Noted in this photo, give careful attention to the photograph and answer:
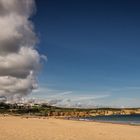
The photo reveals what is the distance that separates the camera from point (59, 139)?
28328 mm

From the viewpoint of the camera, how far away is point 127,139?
3195 centimetres

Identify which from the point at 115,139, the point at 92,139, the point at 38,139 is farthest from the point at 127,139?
the point at 38,139

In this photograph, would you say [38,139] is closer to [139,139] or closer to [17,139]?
[17,139]

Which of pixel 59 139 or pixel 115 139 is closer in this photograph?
pixel 59 139

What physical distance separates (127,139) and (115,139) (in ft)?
4.58

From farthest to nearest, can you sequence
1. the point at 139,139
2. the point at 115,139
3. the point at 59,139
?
1. the point at 139,139
2. the point at 115,139
3. the point at 59,139

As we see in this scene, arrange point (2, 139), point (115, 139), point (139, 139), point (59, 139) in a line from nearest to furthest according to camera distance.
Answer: point (2, 139)
point (59, 139)
point (115, 139)
point (139, 139)

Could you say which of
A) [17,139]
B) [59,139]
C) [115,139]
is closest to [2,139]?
[17,139]

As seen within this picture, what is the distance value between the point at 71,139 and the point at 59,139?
1143mm

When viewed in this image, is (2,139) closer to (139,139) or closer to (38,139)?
(38,139)

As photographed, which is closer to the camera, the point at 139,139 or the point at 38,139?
the point at 38,139

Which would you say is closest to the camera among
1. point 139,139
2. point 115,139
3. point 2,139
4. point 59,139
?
point 2,139

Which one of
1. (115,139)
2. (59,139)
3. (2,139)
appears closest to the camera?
(2,139)

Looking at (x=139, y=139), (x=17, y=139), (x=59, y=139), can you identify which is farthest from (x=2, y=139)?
(x=139, y=139)
